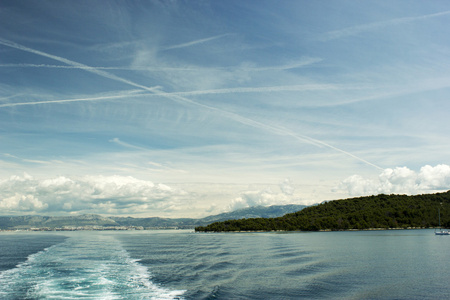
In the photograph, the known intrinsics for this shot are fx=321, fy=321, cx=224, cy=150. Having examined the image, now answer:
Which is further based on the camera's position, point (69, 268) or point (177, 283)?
point (69, 268)

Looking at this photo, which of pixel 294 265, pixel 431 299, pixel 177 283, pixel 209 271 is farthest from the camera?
pixel 294 265

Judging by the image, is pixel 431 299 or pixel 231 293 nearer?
pixel 431 299

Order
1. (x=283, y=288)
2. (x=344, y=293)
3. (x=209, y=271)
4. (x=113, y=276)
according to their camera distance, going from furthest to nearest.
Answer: (x=209, y=271) < (x=113, y=276) < (x=283, y=288) < (x=344, y=293)

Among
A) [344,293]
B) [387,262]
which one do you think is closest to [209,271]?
[344,293]

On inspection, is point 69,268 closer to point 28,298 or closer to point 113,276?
point 113,276

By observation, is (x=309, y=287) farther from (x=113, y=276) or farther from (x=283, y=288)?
(x=113, y=276)

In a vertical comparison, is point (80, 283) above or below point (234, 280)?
above

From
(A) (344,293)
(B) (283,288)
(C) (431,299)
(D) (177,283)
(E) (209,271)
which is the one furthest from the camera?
(E) (209,271)

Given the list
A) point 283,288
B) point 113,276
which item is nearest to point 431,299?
point 283,288

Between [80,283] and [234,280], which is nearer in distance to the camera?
[80,283]

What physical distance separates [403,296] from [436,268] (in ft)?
89.2

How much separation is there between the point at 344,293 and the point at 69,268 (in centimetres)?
5001

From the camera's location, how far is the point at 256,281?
4897cm

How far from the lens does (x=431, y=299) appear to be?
1489 inches
